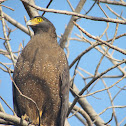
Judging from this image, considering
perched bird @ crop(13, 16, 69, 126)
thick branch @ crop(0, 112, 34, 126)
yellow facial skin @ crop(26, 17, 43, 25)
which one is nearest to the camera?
thick branch @ crop(0, 112, 34, 126)

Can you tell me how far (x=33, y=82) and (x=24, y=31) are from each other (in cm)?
185

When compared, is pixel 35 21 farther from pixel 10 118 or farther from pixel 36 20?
pixel 10 118

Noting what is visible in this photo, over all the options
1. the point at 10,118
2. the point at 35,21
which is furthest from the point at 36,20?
the point at 10,118

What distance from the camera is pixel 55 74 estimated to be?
14.7 feet

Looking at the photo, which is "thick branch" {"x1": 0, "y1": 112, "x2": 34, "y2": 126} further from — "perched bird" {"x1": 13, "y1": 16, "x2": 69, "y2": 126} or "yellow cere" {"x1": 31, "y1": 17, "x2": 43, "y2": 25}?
"yellow cere" {"x1": 31, "y1": 17, "x2": 43, "y2": 25}

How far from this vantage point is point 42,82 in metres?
4.38

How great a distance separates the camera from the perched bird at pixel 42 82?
4391 mm

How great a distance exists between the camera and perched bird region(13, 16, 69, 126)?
173 inches

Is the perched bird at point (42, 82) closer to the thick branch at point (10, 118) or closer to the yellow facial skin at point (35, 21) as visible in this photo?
the yellow facial skin at point (35, 21)

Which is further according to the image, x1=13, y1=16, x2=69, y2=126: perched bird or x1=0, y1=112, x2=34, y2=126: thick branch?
x1=13, y1=16, x2=69, y2=126: perched bird

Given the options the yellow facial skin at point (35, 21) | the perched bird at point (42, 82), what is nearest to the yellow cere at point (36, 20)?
the yellow facial skin at point (35, 21)

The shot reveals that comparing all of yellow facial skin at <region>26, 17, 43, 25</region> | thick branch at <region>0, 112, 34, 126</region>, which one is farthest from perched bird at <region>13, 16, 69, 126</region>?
thick branch at <region>0, 112, 34, 126</region>

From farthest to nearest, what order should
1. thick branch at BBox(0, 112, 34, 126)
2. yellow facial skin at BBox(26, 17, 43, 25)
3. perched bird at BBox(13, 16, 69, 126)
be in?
yellow facial skin at BBox(26, 17, 43, 25), perched bird at BBox(13, 16, 69, 126), thick branch at BBox(0, 112, 34, 126)

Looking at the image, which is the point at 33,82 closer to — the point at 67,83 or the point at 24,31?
the point at 67,83
